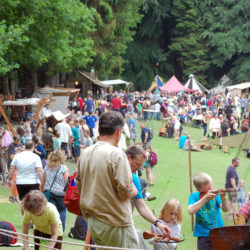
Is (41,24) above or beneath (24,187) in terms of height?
above

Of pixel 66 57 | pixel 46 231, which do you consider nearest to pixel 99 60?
pixel 66 57

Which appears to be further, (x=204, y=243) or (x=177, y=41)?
(x=177, y=41)

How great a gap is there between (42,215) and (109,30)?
109 ft

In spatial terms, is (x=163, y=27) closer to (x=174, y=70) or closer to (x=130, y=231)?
(x=174, y=70)

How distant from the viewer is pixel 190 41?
53.2 meters

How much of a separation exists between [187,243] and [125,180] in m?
6.52

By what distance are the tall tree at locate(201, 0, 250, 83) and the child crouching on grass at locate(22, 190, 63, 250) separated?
157 feet

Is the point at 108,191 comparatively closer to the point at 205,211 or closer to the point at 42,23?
the point at 205,211

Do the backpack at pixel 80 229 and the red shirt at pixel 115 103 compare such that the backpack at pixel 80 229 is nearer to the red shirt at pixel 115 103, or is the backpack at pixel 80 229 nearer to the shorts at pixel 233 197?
the shorts at pixel 233 197

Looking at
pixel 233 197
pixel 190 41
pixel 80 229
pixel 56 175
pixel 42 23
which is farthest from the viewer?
pixel 190 41

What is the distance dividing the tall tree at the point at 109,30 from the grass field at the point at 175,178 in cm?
1270

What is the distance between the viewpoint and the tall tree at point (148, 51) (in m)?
53.2

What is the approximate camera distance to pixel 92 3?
37.6 metres

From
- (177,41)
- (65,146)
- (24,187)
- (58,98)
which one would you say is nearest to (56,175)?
(24,187)
